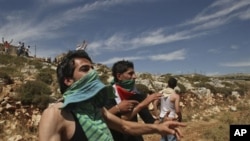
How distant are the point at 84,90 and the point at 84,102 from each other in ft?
0.31

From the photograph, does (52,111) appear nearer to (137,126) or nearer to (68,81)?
(68,81)

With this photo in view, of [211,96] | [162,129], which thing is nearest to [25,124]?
[162,129]

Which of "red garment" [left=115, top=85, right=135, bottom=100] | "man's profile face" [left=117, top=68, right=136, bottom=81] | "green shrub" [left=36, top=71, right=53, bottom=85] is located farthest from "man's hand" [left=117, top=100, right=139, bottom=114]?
"green shrub" [left=36, top=71, right=53, bottom=85]

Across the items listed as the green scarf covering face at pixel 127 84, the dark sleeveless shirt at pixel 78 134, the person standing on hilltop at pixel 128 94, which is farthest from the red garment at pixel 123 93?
the dark sleeveless shirt at pixel 78 134

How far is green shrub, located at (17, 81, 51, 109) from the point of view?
1719 cm

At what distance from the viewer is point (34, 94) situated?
18.2m

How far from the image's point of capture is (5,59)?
99.6ft

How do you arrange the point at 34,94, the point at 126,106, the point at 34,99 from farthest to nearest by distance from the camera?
the point at 34,94 < the point at 34,99 < the point at 126,106

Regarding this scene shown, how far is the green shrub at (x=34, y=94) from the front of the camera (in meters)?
17.2

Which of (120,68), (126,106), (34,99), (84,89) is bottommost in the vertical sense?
(34,99)

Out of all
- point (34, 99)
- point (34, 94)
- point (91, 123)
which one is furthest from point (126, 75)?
point (34, 94)

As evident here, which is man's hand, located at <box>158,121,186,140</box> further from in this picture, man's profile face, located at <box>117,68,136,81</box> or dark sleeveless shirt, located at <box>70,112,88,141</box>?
man's profile face, located at <box>117,68,136,81</box>

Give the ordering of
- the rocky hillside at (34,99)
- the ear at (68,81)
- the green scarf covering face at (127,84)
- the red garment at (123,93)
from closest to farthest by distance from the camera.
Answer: the ear at (68,81)
the red garment at (123,93)
the green scarf covering face at (127,84)
the rocky hillside at (34,99)

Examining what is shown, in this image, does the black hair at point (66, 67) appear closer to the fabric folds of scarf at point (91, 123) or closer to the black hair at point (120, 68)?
the fabric folds of scarf at point (91, 123)
